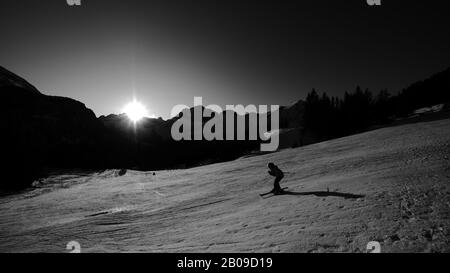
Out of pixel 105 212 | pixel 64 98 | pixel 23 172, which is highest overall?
pixel 64 98

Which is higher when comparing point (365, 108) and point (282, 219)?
point (365, 108)

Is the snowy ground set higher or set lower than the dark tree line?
lower

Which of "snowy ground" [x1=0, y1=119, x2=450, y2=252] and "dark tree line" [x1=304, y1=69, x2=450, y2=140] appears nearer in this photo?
"snowy ground" [x1=0, y1=119, x2=450, y2=252]

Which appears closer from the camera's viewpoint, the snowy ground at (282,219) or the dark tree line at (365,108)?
the snowy ground at (282,219)

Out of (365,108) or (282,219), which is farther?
(365,108)

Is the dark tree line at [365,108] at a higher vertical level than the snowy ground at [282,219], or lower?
higher

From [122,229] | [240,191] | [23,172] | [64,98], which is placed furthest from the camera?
[64,98]

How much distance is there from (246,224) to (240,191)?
6481 millimetres

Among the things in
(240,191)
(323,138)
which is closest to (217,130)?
(323,138)
